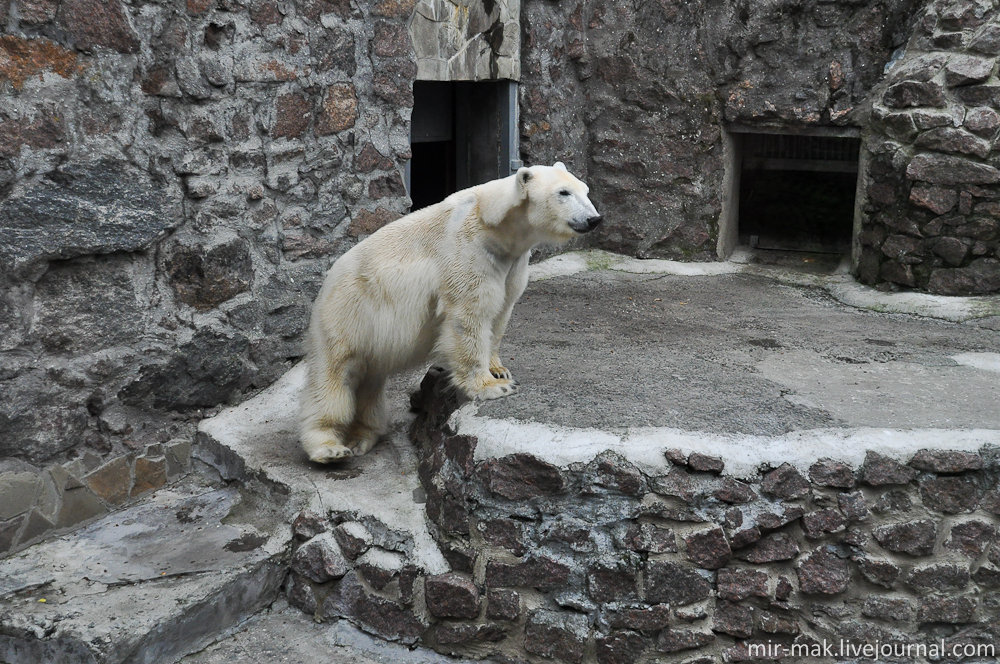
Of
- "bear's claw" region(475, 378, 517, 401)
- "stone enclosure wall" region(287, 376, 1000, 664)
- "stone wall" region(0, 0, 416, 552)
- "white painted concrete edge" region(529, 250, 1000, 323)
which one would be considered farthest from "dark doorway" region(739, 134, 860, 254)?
"bear's claw" region(475, 378, 517, 401)

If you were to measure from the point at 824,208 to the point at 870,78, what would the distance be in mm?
1270

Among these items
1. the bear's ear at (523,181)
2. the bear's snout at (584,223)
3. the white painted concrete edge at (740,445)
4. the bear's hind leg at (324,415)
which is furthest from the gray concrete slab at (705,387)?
the bear's ear at (523,181)

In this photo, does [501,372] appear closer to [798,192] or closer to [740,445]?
[740,445]

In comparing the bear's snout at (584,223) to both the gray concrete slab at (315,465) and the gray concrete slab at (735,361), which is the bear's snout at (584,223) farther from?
the gray concrete slab at (315,465)

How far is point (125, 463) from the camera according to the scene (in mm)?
4070

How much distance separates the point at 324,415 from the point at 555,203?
4.27 ft

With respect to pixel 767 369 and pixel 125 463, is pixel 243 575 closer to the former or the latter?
pixel 125 463

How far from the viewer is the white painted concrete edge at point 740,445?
3.31 meters

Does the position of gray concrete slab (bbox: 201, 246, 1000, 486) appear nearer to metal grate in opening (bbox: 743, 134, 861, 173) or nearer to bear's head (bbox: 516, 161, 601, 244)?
bear's head (bbox: 516, 161, 601, 244)

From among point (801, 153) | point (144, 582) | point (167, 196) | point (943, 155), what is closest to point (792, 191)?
point (801, 153)

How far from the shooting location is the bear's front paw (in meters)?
3.95

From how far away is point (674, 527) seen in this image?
10.9 feet


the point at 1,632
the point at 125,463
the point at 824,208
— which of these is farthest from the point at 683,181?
the point at 1,632

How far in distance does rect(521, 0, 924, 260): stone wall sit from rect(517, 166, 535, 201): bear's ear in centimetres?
291
